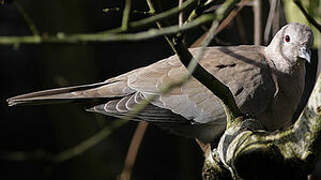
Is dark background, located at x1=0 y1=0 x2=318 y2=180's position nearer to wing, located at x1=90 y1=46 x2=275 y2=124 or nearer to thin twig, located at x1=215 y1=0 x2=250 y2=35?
wing, located at x1=90 y1=46 x2=275 y2=124

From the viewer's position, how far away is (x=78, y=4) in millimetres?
3645

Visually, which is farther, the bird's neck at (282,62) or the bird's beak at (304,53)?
the bird's neck at (282,62)

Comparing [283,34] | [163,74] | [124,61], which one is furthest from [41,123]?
[283,34]

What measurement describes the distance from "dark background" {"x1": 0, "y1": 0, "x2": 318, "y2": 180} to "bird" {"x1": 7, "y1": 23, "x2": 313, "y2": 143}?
848 mm

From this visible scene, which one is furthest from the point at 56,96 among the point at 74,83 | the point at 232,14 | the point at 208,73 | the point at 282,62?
the point at 74,83

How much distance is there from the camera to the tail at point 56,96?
2.19 m

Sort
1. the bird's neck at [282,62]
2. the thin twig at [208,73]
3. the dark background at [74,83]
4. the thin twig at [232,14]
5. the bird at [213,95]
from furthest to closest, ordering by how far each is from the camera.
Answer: the dark background at [74,83]
the bird's neck at [282,62]
the bird at [213,95]
the thin twig at [232,14]
the thin twig at [208,73]

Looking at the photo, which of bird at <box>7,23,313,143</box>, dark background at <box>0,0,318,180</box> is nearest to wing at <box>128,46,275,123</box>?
bird at <box>7,23,313,143</box>

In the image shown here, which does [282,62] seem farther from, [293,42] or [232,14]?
[232,14]

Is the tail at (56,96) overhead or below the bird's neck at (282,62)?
overhead

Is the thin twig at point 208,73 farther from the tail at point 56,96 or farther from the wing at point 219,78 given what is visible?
the tail at point 56,96

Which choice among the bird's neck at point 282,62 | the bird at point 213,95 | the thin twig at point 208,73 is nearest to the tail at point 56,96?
the bird at point 213,95

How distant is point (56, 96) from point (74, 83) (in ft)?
4.47

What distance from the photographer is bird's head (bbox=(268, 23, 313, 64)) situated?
2225mm
